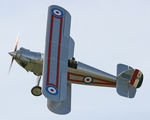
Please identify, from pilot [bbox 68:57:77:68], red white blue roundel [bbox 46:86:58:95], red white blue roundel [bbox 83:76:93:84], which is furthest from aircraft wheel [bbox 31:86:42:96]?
red white blue roundel [bbox 83:76:93:84]

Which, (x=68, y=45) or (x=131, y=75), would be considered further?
(x=131, y=75)

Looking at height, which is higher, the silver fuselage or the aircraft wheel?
the silver fuselage

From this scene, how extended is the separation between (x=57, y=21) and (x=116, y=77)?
436cm

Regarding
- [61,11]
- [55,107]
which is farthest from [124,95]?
[61,11]

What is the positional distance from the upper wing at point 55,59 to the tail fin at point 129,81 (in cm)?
334

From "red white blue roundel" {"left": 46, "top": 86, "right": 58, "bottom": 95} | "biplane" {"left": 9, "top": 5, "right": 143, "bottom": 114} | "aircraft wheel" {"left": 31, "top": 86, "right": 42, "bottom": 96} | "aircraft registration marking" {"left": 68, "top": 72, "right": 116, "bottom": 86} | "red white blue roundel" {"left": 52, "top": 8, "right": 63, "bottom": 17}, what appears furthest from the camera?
"aircraft wheel" {"left": 31, "top": 86, "right": 42, "bottom": 96}

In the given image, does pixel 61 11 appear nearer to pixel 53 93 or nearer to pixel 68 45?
pixel 68 45

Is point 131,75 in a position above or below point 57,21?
below

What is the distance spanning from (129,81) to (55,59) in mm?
4526

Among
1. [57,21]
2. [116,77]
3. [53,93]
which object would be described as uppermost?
[57,21]

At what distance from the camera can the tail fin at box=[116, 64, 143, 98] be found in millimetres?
27531

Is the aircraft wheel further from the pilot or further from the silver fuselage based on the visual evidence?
the pilot

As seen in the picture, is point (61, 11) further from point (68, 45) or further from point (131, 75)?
point (131, 75)

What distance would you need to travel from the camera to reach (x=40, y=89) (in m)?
27.1
